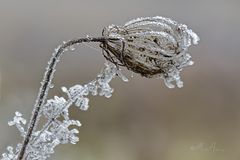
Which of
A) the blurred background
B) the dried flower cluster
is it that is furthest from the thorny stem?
the blurred background

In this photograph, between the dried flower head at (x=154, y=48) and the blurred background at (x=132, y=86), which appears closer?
the dried flower head at (x=154, y=48)

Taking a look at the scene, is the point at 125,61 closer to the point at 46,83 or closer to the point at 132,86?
the point at 46,83

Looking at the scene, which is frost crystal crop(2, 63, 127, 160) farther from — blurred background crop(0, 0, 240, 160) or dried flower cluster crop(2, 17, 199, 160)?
blurred background crop(0, 0, 240, 160)

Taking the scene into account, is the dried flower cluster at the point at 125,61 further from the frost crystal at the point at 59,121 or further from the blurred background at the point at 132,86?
the blurred background at the point at 132,86

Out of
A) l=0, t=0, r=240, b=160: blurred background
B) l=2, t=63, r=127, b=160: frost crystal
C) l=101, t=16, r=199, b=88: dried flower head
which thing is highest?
l=0, t=0, r=240, b=160: blurred background

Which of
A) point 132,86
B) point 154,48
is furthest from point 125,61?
point 132,86

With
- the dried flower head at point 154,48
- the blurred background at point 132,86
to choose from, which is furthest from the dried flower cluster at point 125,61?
the blurred background at point 132,86

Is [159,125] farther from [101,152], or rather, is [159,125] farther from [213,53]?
[213,53]

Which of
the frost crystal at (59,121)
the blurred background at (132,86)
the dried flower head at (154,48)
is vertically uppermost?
the blurred background at (132,86)

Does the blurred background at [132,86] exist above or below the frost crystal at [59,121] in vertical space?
above
